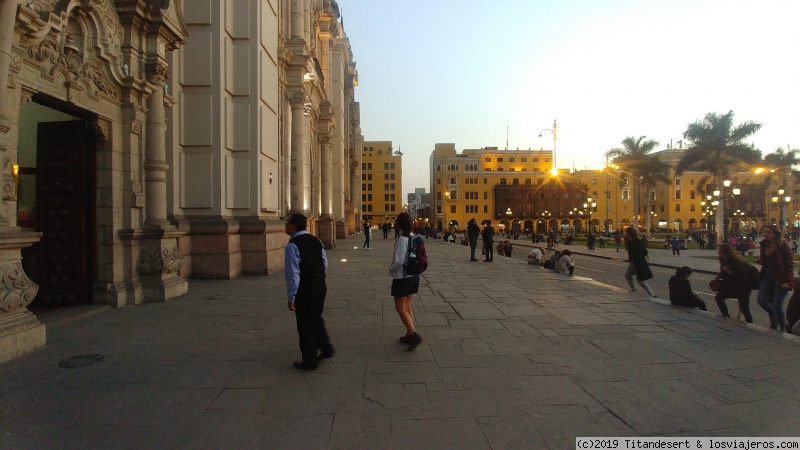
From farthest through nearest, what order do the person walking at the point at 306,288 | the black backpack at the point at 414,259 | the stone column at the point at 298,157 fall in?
the stone column at the point at 298,157 < the black backpack at the point at 414,259 < the person walking at the point at 306,288

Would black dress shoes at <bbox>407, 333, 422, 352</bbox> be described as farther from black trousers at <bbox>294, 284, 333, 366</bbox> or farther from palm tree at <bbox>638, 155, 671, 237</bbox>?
palm tree at <bbox>638, 155, 671, 237</bbox>

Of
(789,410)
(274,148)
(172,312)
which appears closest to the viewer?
(789,410)

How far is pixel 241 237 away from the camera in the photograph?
12141 mm

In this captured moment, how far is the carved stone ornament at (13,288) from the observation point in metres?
4.93

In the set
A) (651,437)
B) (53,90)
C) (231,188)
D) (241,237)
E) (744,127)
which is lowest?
(651,437)

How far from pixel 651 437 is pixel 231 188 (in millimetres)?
11026

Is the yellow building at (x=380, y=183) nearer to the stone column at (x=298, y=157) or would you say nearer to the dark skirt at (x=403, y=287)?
the stone column at (x=298, y=157)

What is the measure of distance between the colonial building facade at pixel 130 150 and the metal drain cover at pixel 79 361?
23.1 inches

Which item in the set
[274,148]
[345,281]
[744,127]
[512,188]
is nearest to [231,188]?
[274,148]

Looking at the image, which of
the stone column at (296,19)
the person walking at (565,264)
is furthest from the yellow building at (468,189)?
the person walking at (565,264)

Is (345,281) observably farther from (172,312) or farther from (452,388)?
(452,388)

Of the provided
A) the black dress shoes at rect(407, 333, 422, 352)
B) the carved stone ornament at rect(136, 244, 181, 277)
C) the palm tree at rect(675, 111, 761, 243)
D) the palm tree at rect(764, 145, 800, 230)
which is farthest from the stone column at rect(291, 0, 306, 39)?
the palm tree at rect(764, 145, 800, 230)

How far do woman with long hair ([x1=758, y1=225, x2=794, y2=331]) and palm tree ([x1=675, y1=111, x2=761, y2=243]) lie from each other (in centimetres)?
3965

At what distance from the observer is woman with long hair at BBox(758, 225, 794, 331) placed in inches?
274
